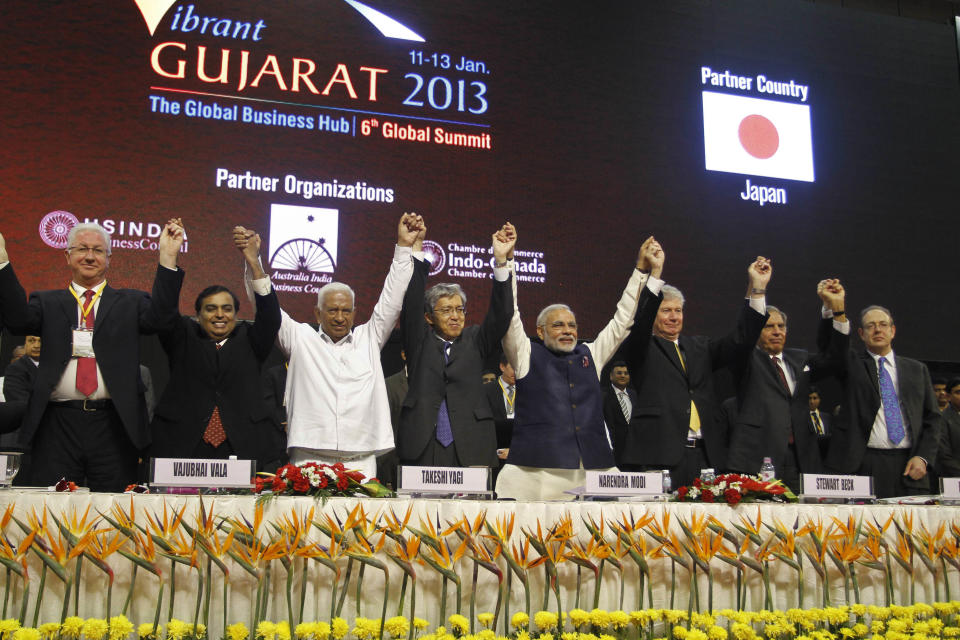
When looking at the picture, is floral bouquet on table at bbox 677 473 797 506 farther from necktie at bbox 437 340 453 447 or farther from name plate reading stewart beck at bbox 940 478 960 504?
necktie at bbox 437 340 453 447

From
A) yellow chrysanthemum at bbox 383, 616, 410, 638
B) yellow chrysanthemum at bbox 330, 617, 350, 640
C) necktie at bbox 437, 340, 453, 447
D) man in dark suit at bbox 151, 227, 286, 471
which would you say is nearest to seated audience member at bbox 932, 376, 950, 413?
necktie at bbox 437, 340, 453, 447

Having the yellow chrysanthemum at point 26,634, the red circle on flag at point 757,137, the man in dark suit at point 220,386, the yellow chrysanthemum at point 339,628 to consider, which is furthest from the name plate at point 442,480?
the red circle on flag at point 757,137

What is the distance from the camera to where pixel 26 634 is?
1809mm

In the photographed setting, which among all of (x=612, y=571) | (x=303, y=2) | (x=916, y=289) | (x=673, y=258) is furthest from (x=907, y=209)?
(x=612, y=571)

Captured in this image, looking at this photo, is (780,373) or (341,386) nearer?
(341,386)

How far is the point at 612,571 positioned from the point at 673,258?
3.61 metres

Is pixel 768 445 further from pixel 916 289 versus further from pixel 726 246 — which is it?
pixel 916 289

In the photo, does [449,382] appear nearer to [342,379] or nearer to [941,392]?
[342,379]

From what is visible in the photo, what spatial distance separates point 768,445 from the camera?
153 inches

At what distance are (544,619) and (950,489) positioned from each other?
5.38 ft

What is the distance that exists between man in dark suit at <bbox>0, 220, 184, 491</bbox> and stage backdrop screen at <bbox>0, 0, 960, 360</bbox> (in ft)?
5.35

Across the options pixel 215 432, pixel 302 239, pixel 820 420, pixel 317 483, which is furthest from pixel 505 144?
pixel 317 483

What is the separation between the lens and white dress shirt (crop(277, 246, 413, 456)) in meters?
3.16

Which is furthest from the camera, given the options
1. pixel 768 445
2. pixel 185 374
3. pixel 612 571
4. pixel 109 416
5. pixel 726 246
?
pixel 726 246
